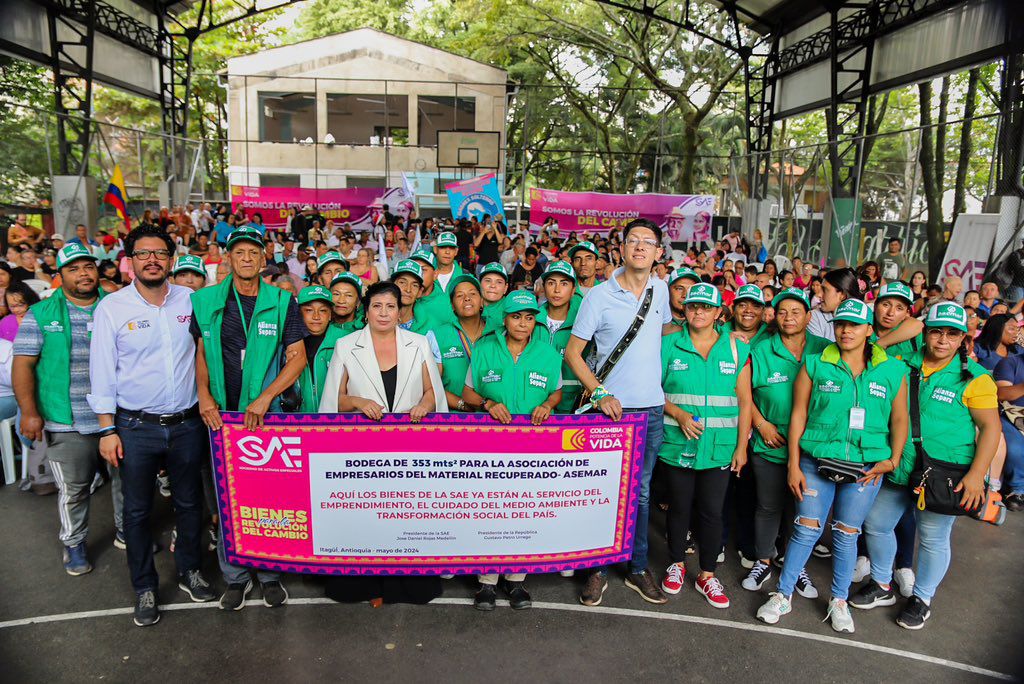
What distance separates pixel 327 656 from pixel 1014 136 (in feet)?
40.4

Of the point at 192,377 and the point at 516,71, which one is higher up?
the point at 516,71

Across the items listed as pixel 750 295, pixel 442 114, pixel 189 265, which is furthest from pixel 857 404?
pixel 442 114

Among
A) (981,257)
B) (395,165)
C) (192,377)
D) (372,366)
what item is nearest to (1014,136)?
(981,257)

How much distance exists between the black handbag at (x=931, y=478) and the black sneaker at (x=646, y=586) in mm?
1626

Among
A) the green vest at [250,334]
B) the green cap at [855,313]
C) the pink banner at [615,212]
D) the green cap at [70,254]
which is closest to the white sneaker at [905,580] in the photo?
the green cap at [855,313]

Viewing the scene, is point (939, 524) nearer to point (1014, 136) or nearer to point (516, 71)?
point (1014, 136)

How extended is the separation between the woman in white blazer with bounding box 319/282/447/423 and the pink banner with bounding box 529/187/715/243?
14.6 metres

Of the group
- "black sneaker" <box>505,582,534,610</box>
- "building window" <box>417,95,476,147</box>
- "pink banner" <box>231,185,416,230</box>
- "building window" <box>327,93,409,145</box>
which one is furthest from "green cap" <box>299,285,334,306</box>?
"building window" <box>327,93,409,145</box>

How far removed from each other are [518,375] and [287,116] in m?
30.3

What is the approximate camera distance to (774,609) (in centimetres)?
404

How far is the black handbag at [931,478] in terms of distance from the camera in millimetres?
3824

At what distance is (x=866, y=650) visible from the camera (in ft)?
12.5

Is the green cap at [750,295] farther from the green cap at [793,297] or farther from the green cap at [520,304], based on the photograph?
the green cap at [520,304]

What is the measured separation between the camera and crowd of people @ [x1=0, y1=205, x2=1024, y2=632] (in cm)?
378
